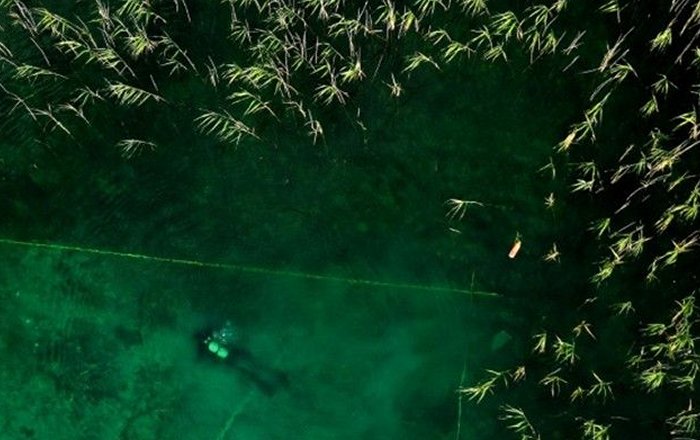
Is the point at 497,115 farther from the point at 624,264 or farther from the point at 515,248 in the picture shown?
the point at 624,264

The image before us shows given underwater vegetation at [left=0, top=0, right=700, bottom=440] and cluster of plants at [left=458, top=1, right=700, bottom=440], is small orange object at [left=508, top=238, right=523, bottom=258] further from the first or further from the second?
cluster of plants at [left=458, top=1, right=700, bottom=440]

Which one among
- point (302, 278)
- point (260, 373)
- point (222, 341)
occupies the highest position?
point (302, 278)

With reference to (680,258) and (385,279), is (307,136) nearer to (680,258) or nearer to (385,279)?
(385,279)

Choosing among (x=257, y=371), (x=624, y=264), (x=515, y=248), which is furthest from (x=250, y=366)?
(x=624, y=264)

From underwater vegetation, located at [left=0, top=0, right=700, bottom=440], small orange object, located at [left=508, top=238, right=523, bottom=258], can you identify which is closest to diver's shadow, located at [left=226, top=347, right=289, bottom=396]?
underwater vegetation, located at [left=0, top=0, right=700, bottom=440]

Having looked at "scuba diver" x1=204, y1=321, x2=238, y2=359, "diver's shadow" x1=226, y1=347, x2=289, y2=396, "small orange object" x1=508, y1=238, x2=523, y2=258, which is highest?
"small orange object" x1=508, y1=238, x2=523, y2=258

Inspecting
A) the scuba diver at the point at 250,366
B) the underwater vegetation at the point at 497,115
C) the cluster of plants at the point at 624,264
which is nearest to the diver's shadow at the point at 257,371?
the scuba diver at the point at 250,366
